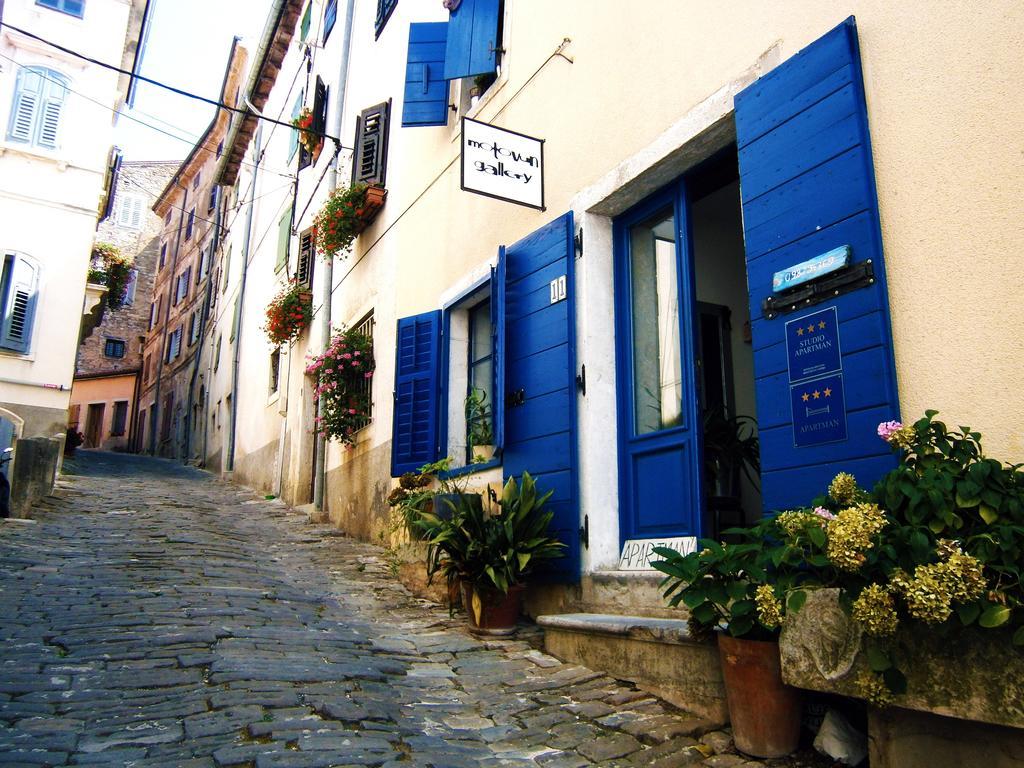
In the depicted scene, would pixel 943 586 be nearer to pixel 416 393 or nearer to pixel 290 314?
pixel 416 393

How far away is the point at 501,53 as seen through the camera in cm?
712

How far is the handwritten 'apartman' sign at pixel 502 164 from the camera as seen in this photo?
5.63 m

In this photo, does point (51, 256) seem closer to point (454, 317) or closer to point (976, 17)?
point (454, 317)

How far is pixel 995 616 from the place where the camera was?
2.21m

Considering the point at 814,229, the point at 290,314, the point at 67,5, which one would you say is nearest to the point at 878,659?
the point at 814,229

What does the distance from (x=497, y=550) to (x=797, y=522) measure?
2652 mm

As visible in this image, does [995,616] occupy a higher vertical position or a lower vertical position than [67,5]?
lower

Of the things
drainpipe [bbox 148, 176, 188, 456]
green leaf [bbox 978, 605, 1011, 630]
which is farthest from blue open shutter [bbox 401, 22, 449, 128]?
drainpipe [bbox 148, 176, 188, 456]

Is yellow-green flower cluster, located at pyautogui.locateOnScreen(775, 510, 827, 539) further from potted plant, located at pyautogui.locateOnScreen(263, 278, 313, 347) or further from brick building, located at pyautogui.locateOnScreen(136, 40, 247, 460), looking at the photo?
brick building, located at pyautogui.locateOnScreen(136, 40, 247, 460)

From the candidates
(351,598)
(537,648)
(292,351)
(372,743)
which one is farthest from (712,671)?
(292,351)

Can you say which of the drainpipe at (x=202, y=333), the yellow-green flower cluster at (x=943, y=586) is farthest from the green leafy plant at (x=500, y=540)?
the drainpipe at (x=202, y=333)

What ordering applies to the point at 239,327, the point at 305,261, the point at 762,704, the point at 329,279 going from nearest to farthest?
the point at 762,704 < the point at 329,279 < the point at 305,261 < the point at 239,327

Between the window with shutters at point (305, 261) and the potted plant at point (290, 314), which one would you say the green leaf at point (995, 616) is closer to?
the potted plant at point (290, 314)

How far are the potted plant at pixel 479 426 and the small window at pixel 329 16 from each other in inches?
358
